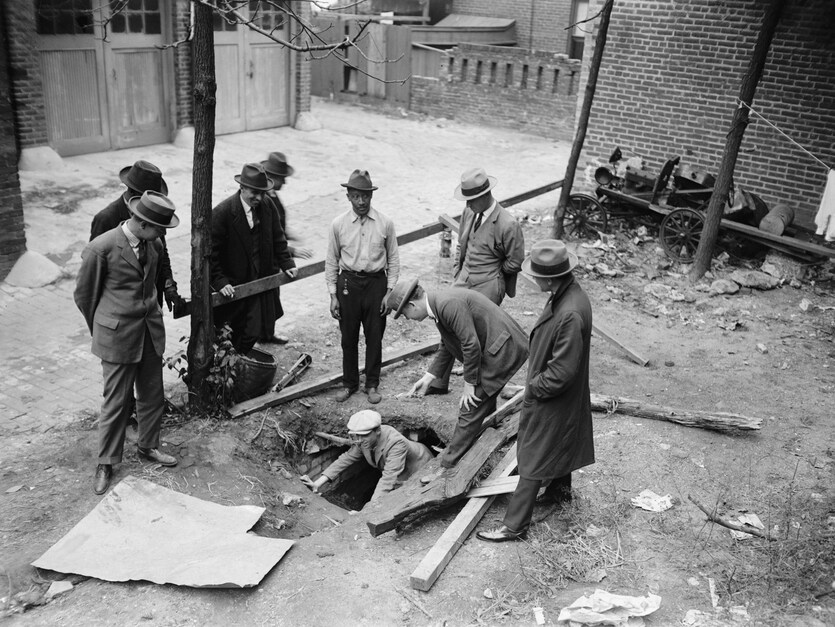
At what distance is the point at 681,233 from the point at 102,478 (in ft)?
27.5

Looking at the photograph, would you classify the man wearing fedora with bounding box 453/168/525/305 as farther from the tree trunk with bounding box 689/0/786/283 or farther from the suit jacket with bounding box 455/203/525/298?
the tree trunk with bounding box 689/0/786/283

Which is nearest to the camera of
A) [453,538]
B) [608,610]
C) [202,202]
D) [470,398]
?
[608,610]

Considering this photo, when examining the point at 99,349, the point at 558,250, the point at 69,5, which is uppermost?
the point at 69,5

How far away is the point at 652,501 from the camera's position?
551cm

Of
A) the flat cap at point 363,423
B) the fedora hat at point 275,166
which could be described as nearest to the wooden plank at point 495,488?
the flat cap at point 363,423

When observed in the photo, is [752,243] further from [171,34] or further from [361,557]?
[171,34]

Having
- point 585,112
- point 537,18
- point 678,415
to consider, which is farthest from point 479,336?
point 537,18

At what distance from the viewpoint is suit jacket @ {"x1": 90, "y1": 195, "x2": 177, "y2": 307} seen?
5.95 m

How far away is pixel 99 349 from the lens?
537cm

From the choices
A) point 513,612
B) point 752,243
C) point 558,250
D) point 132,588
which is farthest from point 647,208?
point 132,588

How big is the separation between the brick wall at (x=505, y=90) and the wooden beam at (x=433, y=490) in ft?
48.5

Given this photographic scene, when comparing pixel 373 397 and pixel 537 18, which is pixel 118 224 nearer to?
pixel 373 397

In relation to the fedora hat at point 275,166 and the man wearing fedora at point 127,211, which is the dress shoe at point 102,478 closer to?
the man wearing fedora at point 127,211

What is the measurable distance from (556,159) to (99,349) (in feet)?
45.2
